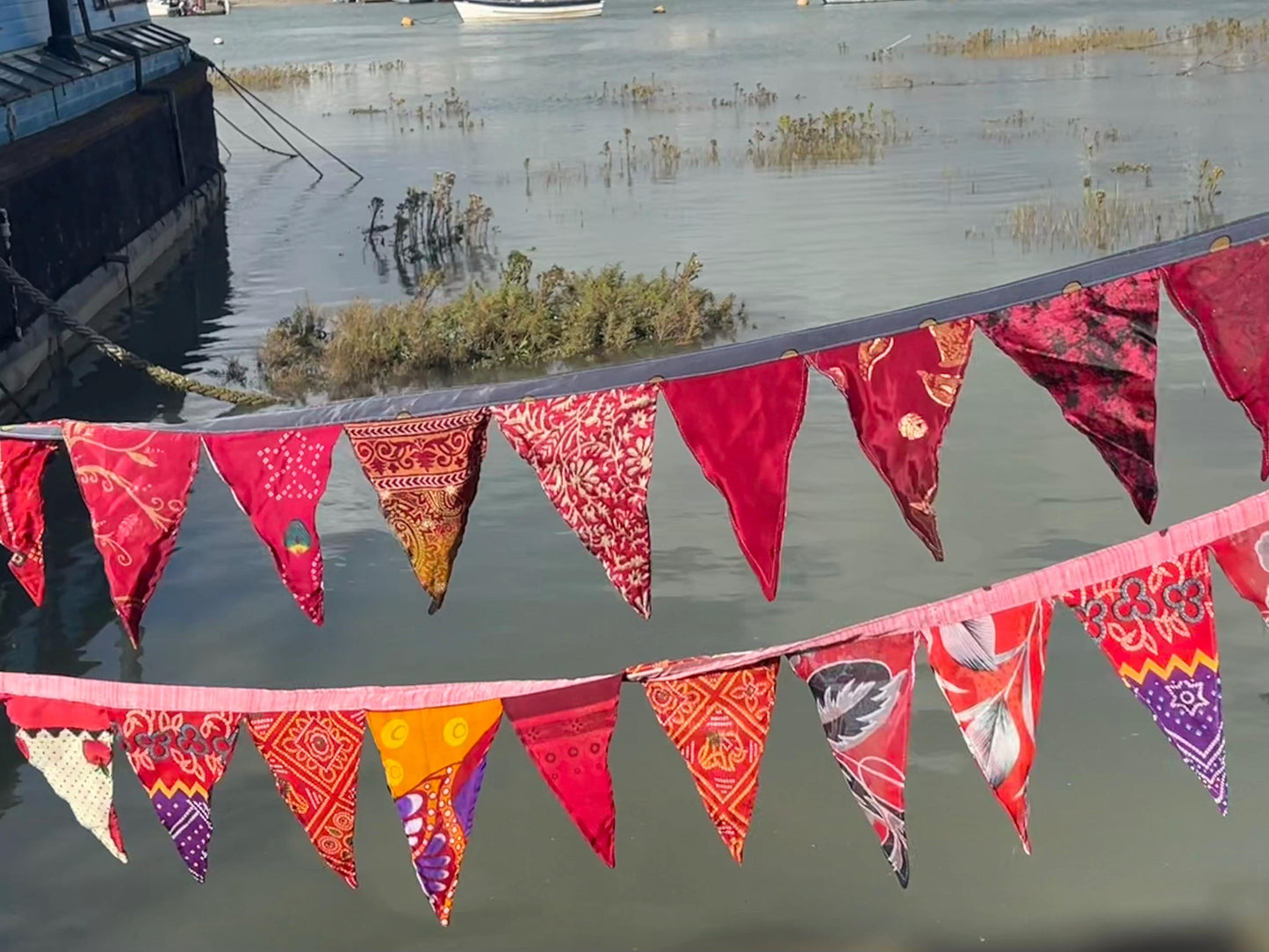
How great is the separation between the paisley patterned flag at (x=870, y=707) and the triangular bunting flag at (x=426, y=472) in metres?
1.15

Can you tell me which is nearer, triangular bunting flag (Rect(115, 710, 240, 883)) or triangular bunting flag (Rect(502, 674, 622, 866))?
triangular bunting flag (Rect(502, 674, 622, 866))

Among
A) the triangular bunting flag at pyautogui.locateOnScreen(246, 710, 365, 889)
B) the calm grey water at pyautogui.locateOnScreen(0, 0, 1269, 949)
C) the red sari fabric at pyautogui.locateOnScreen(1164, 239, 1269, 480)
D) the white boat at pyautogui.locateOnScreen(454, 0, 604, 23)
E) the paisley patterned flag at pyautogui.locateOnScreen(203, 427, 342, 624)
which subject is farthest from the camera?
the white boat at pyautogui.locateOnScreen(454, 0, 604, 23)

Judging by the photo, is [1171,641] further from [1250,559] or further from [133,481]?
[133,481]

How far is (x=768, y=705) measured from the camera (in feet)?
13.1

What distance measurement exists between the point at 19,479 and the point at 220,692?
1.08 metres

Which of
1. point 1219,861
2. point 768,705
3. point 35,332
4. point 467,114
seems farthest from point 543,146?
point 768,705

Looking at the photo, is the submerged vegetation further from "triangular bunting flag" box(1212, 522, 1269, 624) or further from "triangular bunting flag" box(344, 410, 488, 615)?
"triangular bunting flag" box(1212, 522, 1269, 624)

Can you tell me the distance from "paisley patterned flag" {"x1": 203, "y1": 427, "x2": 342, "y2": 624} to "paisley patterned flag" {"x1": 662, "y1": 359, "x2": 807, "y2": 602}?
3.27ft

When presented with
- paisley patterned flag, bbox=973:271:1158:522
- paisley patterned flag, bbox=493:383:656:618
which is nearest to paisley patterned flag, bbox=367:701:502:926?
paisley patterned flag, bbox=493:383:656:618

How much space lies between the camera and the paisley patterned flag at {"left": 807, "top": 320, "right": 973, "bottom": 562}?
418 centimetres

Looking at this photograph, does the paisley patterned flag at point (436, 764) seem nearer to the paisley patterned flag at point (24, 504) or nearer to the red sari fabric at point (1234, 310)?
the paisley patterned flag at point (24, 504)

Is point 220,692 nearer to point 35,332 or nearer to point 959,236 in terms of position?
point 35,332

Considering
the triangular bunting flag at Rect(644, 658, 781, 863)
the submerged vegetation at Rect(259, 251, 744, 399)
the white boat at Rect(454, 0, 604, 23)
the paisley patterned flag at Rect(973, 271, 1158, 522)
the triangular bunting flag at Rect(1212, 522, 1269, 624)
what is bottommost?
the white boat at Rect(454, 0, 604, 23)

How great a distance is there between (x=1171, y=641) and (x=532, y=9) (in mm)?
75558
